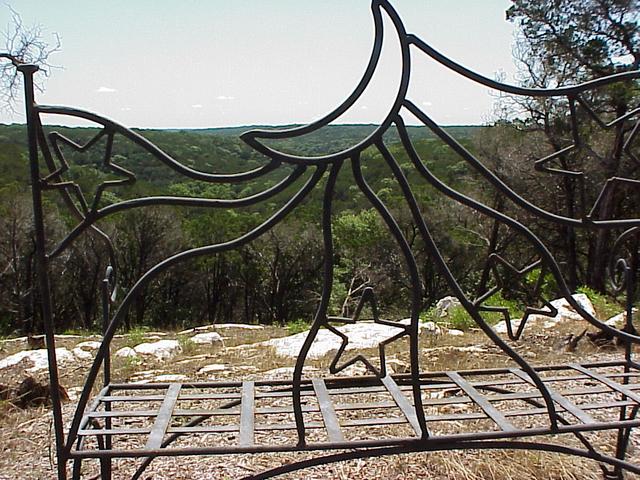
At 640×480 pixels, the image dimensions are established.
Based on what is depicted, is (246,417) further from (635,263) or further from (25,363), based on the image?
(635,263)

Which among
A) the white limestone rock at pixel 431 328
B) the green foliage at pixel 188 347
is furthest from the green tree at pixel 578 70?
the green foliage at pixel 188 347

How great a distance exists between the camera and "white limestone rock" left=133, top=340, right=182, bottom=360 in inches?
234

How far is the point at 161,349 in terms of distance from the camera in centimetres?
609

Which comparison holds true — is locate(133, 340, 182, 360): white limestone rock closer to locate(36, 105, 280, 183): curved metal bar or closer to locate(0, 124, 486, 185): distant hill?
locate(36, 105, 280, 183): curved metal bar

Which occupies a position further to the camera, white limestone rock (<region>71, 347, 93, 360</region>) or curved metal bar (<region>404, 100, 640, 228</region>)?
white limestone rock (<region>71, 347, 93, 360</region>)

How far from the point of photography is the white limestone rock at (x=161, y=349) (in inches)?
234

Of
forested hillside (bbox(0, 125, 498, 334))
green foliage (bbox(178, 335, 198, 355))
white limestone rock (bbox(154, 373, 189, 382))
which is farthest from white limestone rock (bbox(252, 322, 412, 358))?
forested hillside (bbox(0, 125, 498, 334))

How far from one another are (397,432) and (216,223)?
1149 centimetres

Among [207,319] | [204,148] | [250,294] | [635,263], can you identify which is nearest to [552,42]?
[635,263]

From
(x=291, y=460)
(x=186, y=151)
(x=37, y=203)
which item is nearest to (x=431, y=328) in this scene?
(x=291, y=460)

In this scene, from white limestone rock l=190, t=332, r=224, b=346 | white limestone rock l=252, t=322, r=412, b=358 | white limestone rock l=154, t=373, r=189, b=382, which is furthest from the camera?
white limestone rock l=190, t=332, r=224, b=346

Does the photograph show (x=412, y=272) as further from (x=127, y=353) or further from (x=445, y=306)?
(x=445, y=306)

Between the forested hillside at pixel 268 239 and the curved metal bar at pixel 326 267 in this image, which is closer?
the curved metal bar at pixel 326 267

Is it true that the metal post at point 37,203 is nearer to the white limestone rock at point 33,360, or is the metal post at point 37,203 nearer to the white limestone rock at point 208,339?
the white limestone rock at point 33,360
